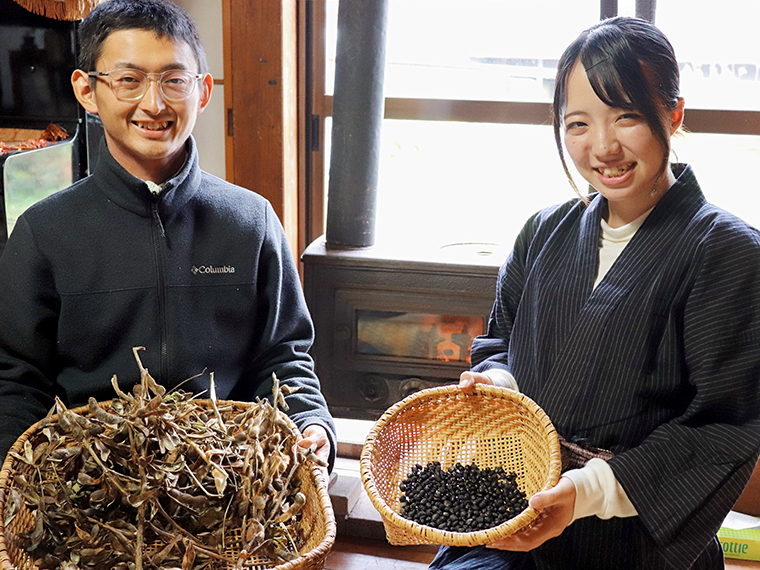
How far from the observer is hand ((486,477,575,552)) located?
1304 mm

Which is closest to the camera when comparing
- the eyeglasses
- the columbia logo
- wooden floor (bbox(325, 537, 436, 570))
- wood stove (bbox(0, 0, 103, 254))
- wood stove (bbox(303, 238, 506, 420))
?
the eyeglasses

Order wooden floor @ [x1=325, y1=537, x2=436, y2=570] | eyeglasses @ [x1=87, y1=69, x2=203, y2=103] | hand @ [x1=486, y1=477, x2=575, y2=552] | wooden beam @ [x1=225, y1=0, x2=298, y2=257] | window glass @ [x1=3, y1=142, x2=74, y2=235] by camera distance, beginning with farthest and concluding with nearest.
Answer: wooden beam @ [x1=225, y1=0, x2=298, y2=257]
wooden floor @ [x1=325, y1=537, x2=436, y2=570]
window glass @ [x1=3, y1=142, x2=74, y2=235]
eyeglasses @ [x1=87, y1=69, x2=203, y2=103]
hand @ [x1=486, y1=477, x2=575, y2=552]

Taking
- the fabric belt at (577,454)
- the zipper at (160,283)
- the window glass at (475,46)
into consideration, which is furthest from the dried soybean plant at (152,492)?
the window glass at (475,46)

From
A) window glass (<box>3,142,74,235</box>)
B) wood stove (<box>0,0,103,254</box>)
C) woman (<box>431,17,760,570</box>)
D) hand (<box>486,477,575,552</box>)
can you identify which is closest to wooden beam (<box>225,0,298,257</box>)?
wood stove (<box>0,0,103,254</box>)

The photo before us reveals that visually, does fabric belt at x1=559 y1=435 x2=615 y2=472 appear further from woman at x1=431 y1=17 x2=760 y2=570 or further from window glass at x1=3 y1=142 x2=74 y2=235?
window glass at x1=3 y1=142 x2=74 y2=235

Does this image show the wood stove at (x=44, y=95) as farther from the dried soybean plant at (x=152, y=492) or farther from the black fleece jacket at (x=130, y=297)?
the dried soybean plant at (x=152, y=492)

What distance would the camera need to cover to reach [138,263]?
1.62m

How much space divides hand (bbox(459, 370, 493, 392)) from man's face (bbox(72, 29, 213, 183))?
2.48 feet

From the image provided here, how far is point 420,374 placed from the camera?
298cm

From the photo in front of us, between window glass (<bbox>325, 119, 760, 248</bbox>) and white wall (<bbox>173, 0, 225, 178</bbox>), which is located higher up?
white wall (<bbox>173, 0, 225, 178</bbox>)

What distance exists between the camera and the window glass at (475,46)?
3.15m

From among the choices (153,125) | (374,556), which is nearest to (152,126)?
(153,125)

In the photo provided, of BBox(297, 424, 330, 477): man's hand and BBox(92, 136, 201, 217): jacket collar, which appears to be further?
BBox(92, 136, 201, 217): jacket collar

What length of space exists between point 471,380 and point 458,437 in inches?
5.8
